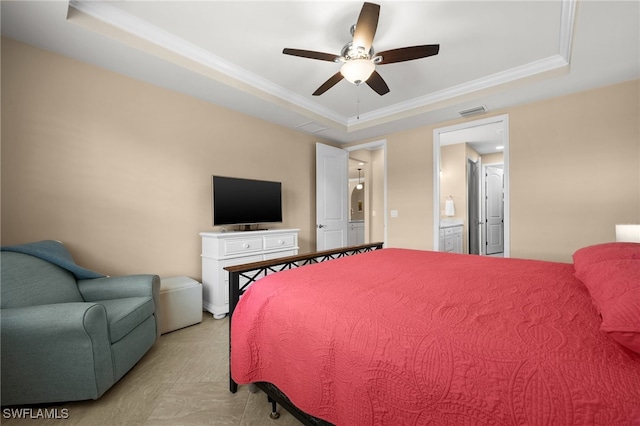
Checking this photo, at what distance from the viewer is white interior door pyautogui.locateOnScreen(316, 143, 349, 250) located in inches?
171

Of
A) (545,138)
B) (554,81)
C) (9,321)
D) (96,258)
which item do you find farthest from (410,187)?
(9,321)

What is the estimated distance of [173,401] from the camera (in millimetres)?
1561

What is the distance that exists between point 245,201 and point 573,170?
3.75m

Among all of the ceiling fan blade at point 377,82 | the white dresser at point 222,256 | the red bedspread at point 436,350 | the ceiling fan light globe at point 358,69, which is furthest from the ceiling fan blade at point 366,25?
the white dresser at point 222,256

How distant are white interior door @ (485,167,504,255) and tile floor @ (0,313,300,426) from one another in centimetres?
628

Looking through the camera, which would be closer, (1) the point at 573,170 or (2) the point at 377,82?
(2) the point at 377,82

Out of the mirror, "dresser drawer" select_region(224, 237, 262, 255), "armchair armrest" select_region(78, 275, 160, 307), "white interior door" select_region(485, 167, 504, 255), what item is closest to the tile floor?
"armchair armrest" select_region(78, 275, 160, 307)

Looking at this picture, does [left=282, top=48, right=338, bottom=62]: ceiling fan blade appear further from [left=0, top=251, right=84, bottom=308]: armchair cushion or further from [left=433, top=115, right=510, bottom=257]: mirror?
[left=433, top=115, right=510, bottom=257]: mirror

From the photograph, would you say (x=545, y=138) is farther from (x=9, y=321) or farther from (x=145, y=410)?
(x=9, y=321)

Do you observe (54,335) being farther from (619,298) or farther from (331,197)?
(331,197)

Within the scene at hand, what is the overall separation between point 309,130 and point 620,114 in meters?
3.56

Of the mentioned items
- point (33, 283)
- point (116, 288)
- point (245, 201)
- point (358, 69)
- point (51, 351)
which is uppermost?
point (358, 69)

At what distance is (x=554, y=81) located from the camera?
266 centimetres

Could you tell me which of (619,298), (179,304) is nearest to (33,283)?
(179,304)
